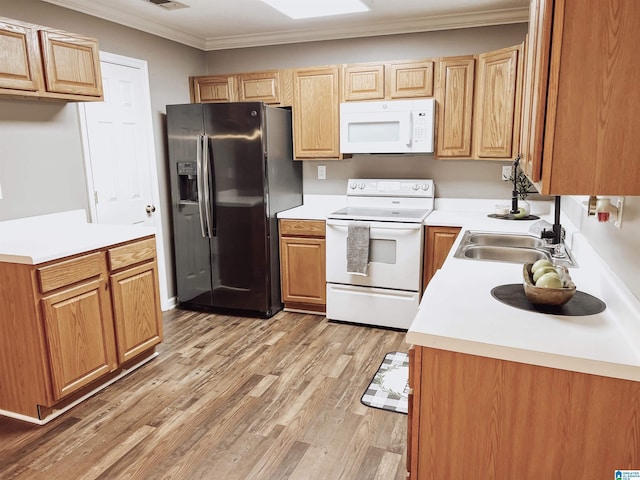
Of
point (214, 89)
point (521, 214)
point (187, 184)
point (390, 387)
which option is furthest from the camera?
point (214, 89)

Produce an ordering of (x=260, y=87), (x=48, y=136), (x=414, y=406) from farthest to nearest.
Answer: (x=260, y=87)
(x=48, y=136)
(x=414, y=406)

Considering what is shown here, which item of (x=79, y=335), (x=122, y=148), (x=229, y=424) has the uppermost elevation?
(x=122, y=148)

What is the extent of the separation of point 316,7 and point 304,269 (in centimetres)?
193

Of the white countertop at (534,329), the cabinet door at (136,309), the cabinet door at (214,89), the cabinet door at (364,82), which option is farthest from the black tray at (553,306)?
the cabinet door at (214,89)

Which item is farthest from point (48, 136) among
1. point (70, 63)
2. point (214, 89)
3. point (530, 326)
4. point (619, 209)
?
point (619, 209)

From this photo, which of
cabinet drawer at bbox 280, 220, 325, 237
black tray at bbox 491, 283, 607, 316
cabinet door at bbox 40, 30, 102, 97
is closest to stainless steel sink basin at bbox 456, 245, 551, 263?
black tray at bbox 491, 283, 607, 316

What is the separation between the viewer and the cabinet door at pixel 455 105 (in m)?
3.33

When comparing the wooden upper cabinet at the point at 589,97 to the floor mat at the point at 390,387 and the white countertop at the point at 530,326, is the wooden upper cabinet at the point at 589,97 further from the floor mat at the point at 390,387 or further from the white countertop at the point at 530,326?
the floor mat at the point at 390,387

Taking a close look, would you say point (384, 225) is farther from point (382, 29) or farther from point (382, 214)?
point (382, 29)

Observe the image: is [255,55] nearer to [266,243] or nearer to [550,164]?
[266,243]

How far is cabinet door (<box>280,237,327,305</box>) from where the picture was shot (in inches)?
145

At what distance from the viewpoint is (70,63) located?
103 inches

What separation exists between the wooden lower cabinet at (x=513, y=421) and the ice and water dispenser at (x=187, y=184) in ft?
9.36

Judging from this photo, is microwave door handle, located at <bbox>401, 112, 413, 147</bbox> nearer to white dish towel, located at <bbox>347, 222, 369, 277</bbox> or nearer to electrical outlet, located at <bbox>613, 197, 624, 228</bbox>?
white dish towel, located at <bbox>347, 222, 369, 277</bbox>
